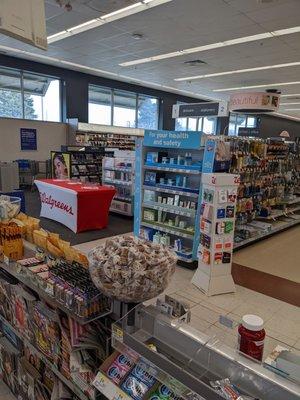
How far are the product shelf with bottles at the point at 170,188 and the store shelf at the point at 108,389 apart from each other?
10.6 feet

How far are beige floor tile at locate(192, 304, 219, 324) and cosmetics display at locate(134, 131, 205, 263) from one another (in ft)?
3.67

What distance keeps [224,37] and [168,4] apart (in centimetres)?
208

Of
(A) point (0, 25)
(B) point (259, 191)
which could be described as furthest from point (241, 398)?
(B) point (259, 191)

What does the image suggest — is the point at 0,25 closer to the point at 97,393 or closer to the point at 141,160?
the point at 97,393

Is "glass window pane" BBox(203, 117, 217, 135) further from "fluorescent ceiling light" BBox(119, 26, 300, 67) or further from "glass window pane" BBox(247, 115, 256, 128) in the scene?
"fluorescent ceiling light" BBox(119, 26, 300, 67)

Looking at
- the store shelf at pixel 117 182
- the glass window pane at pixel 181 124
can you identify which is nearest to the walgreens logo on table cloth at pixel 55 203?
the store shelf at pixel 117 182

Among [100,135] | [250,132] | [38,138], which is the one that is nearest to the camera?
[250,132]

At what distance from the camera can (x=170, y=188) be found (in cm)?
479

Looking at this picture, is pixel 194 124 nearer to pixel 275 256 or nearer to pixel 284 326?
pixel 275 256

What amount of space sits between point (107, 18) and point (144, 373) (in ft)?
22.5

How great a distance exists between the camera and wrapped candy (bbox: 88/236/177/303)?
1237 millimetres

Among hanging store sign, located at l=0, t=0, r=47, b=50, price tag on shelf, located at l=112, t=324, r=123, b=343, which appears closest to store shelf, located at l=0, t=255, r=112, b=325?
price tag on shelf, located at l=112, t=324, r=123, b=343

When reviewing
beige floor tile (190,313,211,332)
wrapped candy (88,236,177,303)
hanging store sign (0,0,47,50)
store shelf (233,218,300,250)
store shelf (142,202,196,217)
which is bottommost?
beige floor tile (190,313,211,332)

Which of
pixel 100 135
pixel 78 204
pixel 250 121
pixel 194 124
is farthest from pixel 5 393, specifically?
pixel 250 121
